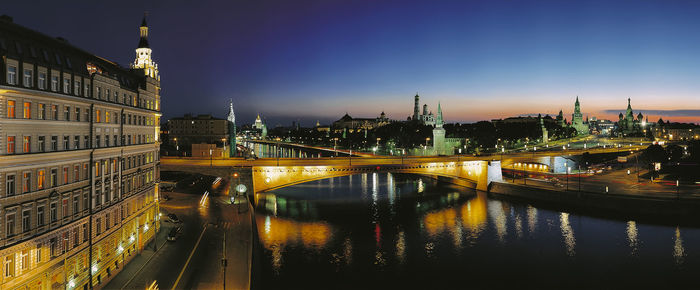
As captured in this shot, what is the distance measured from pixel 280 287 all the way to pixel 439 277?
12240 mm

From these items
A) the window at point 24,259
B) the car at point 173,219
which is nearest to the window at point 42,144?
the window at point 24,259

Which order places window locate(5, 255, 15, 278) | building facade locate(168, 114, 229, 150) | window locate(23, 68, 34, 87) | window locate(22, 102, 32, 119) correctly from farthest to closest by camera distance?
1. building facade locate(168, 114, 229, 150)
2. window locate(22, 102, 32, 119)
3. window locate(23, 68, 34, 87)
4. window locate(5, 255, 15, 278)

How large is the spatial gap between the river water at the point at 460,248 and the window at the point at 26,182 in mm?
14174

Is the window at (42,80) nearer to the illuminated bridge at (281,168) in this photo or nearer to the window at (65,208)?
the window at (65,208)

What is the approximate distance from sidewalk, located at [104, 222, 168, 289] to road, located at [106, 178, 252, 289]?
63 millimetres

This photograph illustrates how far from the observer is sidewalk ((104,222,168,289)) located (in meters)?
25.7

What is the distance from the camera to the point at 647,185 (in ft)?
210

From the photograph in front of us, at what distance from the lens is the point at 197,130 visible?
14600 centimetres

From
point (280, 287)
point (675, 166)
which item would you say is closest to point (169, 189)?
point (280, 287)

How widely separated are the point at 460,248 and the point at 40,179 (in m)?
33.1

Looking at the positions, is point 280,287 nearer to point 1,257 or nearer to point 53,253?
point 53,253

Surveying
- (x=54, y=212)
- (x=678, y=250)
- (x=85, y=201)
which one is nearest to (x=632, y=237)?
(x=678, y=250)

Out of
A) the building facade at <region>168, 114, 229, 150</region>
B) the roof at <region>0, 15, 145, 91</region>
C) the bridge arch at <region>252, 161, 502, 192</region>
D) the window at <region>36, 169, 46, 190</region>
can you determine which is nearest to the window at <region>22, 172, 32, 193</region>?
the window at <region>36, 169, 46, 190</region>

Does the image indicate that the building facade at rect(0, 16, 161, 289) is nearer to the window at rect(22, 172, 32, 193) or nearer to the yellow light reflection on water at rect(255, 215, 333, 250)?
the window at rect(22, 172, 32, 193)
